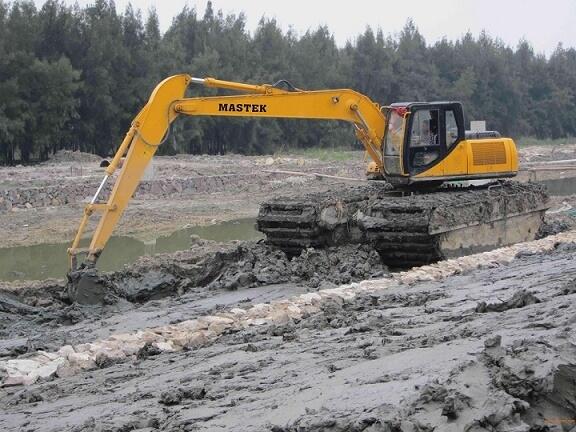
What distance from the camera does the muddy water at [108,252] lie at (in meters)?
17.2

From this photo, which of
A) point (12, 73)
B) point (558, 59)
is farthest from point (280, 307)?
point (558, 59)

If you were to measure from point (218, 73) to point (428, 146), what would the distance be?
39.4 metres

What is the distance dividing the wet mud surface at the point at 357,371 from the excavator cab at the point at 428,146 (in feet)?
13.5

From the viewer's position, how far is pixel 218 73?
52.4 meters

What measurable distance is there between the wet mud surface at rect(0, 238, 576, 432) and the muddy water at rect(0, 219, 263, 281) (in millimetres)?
7168

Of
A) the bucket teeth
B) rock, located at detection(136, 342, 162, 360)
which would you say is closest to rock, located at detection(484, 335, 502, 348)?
rock, located at detection(136, 342, 162, 360)

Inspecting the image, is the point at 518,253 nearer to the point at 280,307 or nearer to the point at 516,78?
the point at 280,307

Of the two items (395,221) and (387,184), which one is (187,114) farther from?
(387,184)

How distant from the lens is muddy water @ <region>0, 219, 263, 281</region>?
677 inches

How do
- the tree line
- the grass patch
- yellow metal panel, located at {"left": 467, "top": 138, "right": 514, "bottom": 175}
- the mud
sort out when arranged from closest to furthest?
the mud → yellow metal panel, located at {"left": 467, "top": 138, "right": 514, "bottom": 175} → the tree line → the grass patch

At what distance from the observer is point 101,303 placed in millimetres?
11289

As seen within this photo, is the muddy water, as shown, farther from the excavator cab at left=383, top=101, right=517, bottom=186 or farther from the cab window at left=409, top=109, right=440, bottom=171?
the cab window at left=409, top=109, right=440, bottom=171

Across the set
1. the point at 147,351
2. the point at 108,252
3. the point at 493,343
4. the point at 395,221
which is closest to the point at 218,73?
the point at 108,252

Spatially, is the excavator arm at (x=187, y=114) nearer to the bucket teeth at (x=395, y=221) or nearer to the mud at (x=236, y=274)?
the mud at (x=236, y=274)
